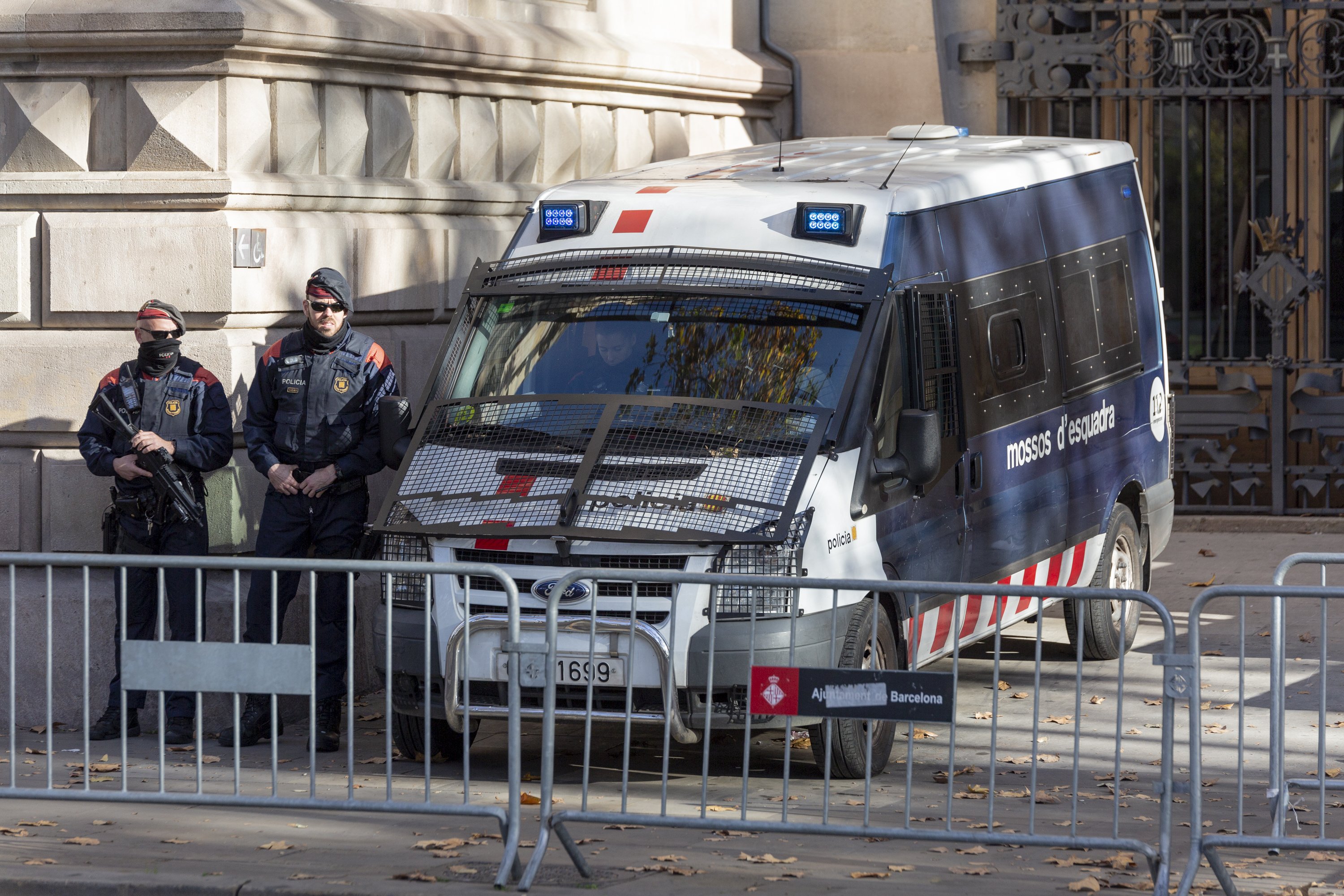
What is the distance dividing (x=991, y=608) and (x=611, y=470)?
204 cm

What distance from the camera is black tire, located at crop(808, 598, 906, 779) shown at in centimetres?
747

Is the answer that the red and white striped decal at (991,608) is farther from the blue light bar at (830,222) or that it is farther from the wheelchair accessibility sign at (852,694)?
the blue light bar at (830,222)

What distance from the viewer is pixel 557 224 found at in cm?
852

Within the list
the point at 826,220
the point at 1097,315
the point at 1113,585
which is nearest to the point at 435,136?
the point at 826,220

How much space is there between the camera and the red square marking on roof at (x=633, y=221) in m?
8.40

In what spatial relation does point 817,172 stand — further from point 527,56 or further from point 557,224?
→ point 527,56

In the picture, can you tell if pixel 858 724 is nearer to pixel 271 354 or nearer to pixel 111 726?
pixel 271 354

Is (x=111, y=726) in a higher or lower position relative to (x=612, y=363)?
lower

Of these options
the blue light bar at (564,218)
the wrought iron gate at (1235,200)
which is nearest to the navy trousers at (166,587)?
the blue light bar at (564,218)

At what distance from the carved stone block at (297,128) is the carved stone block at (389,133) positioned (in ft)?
1.58

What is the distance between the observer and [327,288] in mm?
8484

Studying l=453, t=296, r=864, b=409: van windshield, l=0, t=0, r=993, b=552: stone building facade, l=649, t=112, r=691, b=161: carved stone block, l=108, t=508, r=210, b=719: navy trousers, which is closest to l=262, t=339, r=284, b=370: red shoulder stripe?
l=0, t=0, r=993, b=552: stone building facade

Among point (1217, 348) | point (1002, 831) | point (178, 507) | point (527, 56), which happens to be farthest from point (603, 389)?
point (1217, 348)

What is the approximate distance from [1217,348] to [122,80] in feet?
30.6
